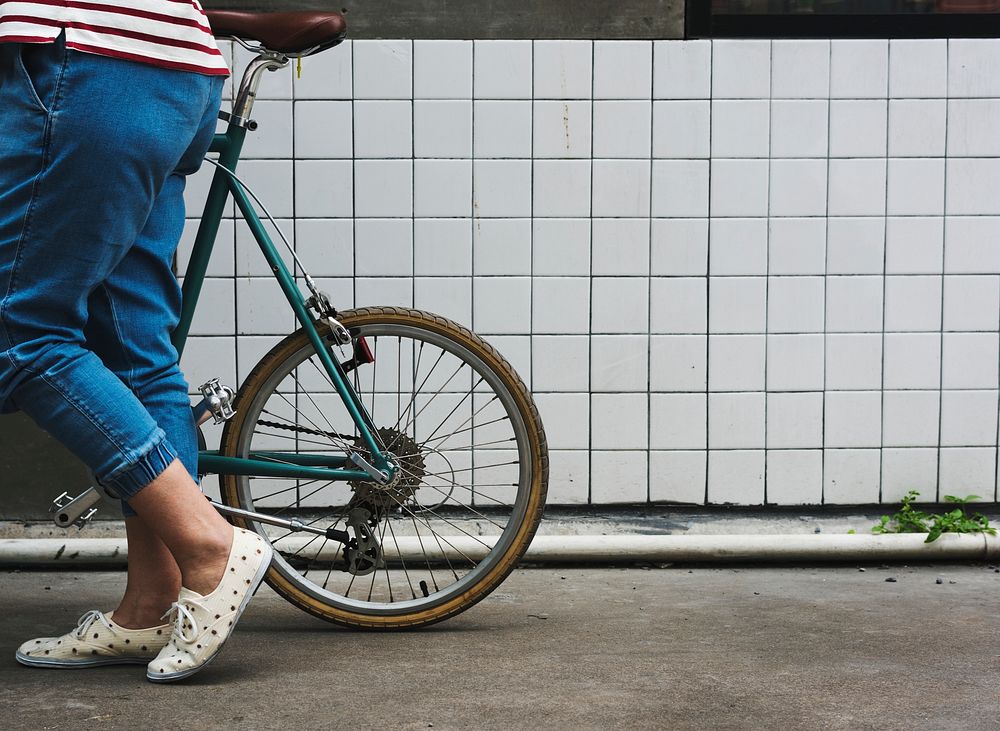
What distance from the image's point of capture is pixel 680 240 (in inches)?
146

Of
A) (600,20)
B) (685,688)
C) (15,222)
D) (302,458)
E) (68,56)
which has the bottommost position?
(685,688)

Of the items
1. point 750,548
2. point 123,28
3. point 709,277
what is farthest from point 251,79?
point 750,548

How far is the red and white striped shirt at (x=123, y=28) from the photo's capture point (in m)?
2.20

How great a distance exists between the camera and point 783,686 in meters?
2.43

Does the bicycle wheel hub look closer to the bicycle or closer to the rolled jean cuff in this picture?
the bicycle

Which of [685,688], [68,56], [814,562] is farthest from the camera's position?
[814,562]

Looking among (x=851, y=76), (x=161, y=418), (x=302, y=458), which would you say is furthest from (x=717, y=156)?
(x=161, y=418)

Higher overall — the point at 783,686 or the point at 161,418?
the point at 161,418

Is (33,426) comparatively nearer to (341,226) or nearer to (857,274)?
(341,226)

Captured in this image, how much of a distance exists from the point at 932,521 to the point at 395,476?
1861 millimetres

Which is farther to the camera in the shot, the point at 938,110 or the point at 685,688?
the point at 938,110

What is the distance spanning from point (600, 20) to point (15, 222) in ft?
6.75

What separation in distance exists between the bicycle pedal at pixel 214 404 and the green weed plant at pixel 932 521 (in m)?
2.07

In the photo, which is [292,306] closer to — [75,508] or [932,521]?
[75,508]
